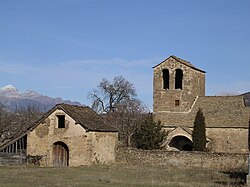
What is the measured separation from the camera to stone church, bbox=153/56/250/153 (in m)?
46.1

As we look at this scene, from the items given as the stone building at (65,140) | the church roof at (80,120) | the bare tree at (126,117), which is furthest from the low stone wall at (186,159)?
the bare tree at (126,117)

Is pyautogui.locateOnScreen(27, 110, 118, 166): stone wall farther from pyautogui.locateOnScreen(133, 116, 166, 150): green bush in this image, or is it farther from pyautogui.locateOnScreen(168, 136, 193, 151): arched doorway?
pyautogui.locateOnScreen(168, 136, 193, 151): arched doorway

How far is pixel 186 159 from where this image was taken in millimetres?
38625

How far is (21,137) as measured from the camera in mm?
40406

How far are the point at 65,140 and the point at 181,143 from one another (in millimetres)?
14460

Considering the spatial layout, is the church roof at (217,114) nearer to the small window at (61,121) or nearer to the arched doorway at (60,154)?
the small window at (61,121)

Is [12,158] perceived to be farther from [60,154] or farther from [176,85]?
[176,85]

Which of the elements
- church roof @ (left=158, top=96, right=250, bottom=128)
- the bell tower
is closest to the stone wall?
church roof @ (left=158, top=96, right=250, bottom=128)

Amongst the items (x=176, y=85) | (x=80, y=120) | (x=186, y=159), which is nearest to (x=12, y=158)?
(x=80, y=120)

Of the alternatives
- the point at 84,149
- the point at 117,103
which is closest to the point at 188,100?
the point at 84,149

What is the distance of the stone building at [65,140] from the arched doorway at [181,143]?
9962mm

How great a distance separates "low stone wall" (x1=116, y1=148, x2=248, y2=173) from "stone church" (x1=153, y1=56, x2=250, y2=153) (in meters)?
5.96

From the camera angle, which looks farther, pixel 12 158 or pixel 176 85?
pixel 176 85

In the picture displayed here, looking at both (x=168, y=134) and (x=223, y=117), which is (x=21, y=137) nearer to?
(x=168, y=134)
